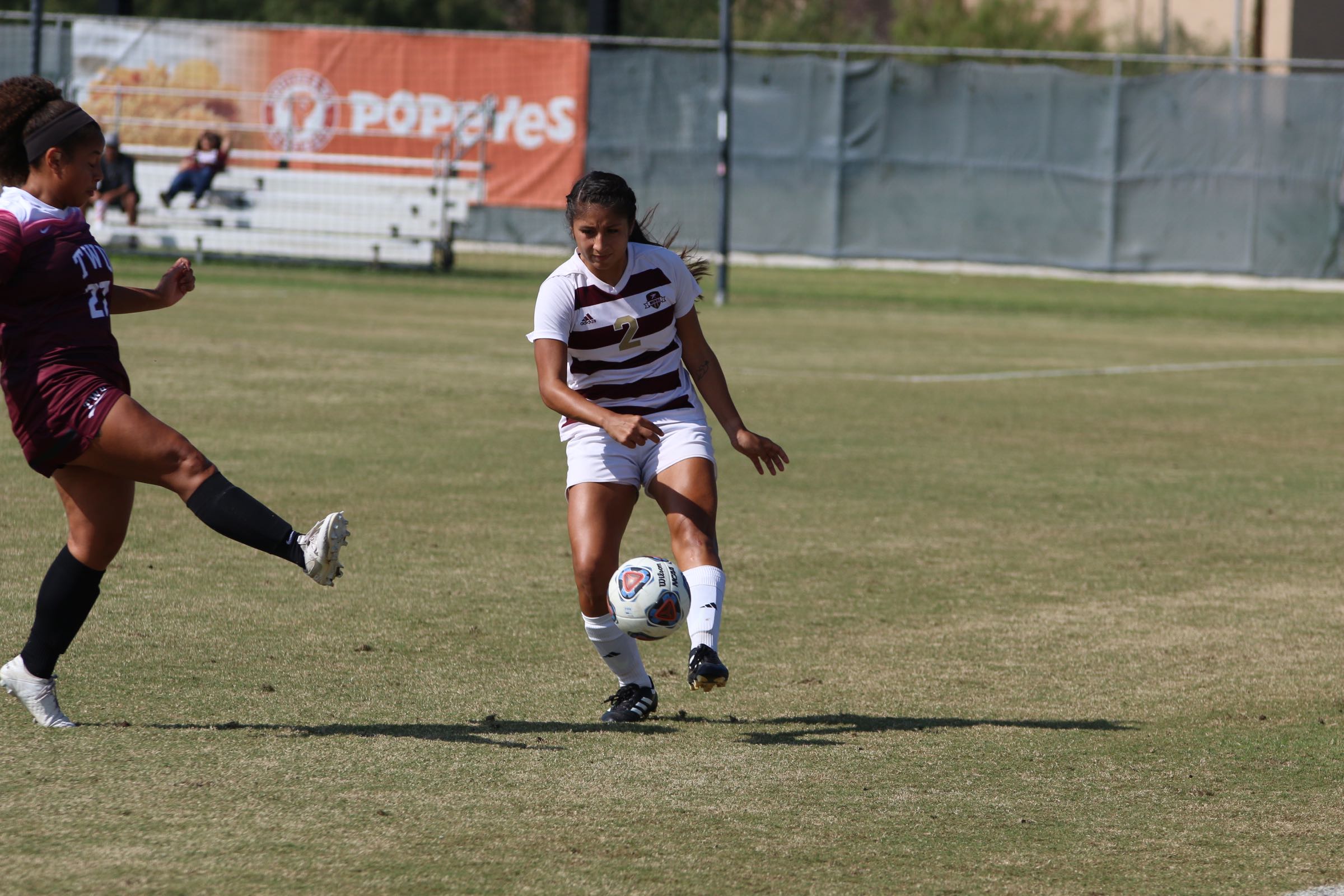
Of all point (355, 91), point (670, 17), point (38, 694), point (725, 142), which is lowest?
point (38, 694)

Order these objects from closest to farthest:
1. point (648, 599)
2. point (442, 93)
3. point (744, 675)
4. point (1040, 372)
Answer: point (648, 599)
point (744, 675)
point (1040, 372)
point (442, 93)

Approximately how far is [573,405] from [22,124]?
1.85 meters

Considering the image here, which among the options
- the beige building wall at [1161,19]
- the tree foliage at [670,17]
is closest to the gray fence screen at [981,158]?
the tree foliage at [670,17]

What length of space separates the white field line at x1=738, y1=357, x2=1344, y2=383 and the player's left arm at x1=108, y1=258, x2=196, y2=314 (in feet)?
35.8

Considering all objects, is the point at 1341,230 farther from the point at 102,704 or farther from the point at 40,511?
the point at 102,704

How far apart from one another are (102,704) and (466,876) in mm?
2027

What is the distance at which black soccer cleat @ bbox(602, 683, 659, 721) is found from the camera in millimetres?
5883

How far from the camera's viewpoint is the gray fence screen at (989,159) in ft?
102

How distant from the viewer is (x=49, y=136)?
536 centimetres

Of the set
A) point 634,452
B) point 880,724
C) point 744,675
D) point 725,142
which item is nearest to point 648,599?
point 634,452

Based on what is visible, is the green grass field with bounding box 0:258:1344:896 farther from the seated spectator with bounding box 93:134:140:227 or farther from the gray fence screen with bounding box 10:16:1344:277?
the gray fence screen with bounding box 10:16:1344:277

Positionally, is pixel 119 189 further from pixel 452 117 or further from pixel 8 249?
pixel 8 249

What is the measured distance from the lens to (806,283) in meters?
29.8

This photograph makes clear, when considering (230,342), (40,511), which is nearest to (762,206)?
(230,342)
